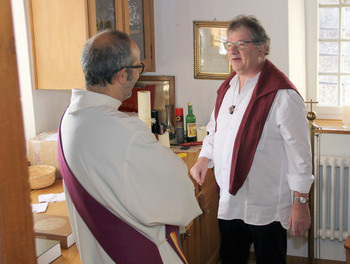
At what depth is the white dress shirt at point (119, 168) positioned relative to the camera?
105 cm

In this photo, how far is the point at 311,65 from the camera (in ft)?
9.49

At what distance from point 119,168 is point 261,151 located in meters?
0.83

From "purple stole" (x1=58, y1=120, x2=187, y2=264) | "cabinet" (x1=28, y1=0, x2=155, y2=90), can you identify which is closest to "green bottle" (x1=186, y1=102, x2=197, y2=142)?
"cabinet" (x1=28, y1=0, x2=155, y2=90)

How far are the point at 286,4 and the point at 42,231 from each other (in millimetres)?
1982

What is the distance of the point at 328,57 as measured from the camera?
9.45ft

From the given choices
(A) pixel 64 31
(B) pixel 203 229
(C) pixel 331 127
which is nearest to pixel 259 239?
(B) pixel 203 229

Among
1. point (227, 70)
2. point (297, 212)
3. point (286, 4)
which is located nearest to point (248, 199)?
point (297, 212)

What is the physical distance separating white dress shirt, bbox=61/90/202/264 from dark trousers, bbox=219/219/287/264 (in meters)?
0.73

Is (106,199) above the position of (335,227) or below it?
above

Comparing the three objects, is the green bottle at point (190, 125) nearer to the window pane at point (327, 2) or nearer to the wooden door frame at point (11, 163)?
the window pane at point (327, 2)

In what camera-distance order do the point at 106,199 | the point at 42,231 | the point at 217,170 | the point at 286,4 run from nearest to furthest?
the point at 106,199
the point at 42,231
the point at 217,170
the point at 286,4

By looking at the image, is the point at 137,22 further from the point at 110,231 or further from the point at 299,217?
the point at 110,231

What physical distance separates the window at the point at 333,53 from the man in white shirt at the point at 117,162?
80.4 inches

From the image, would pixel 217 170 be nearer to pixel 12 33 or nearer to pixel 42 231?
pixel 42 231
